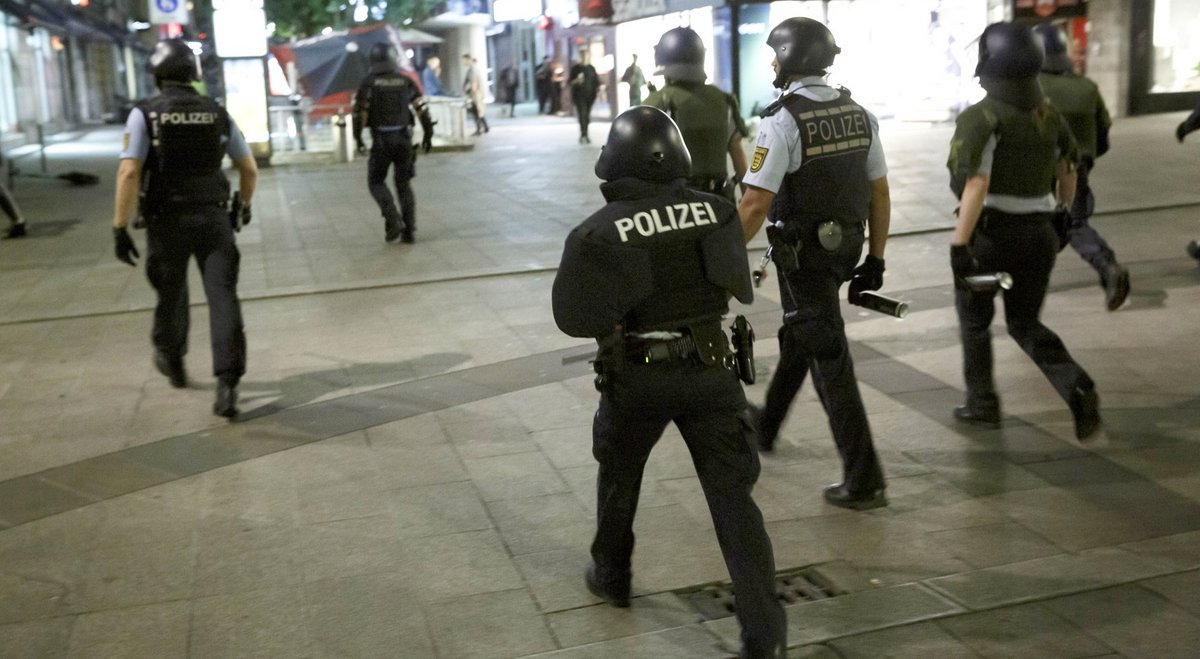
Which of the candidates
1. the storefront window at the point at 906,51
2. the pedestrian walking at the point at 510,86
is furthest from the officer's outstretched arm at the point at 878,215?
the pedestrian walking at the point at 510,86

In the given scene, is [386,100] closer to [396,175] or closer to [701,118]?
[396,175]

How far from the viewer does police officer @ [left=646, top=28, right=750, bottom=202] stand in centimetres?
654

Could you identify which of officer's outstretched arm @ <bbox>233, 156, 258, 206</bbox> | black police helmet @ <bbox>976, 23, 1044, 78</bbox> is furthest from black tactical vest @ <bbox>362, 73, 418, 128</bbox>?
black police helmet @ <bbox>976, 23, 1044, 78</bbox>

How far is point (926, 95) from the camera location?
24.1 metres

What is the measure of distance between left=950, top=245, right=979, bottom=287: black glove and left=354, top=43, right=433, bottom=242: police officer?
706 centimetres

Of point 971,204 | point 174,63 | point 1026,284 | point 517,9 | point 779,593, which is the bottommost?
point 779,593

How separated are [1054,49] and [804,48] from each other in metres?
2.92

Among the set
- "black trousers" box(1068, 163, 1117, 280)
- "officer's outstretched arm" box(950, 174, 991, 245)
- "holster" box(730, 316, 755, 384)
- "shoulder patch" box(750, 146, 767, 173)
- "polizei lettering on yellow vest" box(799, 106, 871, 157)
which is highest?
"polizei lettering on yellow vest" box(799, 106, 871, 157)

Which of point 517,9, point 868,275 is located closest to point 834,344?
point 868,275

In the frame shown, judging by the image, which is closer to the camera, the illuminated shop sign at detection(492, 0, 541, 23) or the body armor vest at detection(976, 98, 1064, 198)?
the body armor vest at detection(976, 98, 1064, 198)

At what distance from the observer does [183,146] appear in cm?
628

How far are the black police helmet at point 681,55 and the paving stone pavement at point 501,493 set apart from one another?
168 cm

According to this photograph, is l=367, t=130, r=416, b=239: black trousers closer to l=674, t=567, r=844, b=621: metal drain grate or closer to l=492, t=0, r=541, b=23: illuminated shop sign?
l=674, t=567, r=844, b=621: metal drain grate

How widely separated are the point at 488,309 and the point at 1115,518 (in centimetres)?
502
